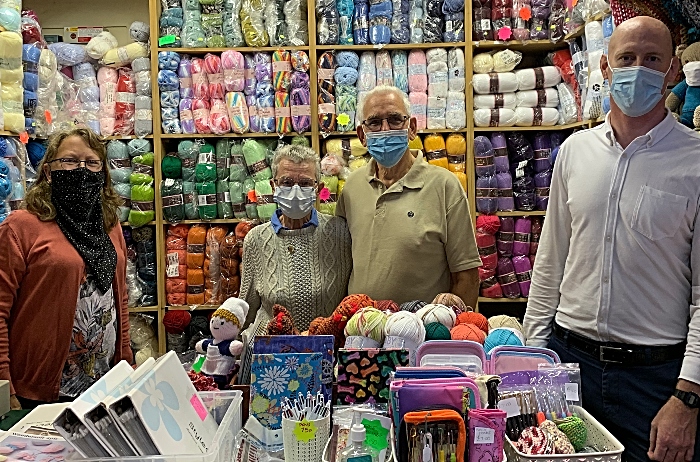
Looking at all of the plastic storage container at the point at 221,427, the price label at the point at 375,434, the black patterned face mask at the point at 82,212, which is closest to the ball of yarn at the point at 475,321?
the price label at the point at 375,434

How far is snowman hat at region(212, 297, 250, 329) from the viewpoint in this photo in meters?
1.82

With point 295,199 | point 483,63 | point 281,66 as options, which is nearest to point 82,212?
point 295,199

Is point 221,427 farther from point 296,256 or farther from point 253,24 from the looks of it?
point 253,24

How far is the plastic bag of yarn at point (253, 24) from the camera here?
3814 mm

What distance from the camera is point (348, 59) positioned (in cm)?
380

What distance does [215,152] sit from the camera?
155 inches

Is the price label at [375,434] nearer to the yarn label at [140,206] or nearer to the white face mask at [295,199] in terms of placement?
the white face mask at [295,199]

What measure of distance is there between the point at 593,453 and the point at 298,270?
4.39ft

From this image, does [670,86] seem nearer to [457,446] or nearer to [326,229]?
[326,229]

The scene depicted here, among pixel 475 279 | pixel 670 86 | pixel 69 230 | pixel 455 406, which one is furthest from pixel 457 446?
pixel 670 86

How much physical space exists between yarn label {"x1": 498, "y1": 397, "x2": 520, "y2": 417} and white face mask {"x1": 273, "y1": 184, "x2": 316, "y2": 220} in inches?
47.9

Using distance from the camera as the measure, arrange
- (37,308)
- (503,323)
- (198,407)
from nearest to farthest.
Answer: (198,407), (503,323), (37,308)

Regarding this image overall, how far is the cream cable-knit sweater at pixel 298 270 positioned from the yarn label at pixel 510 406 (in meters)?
1.12

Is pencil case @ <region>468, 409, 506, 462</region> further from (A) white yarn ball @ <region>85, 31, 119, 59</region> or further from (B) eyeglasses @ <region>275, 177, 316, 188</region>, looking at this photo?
(A) white yarn ball @ <region>85, 31, 119, 59</region>
